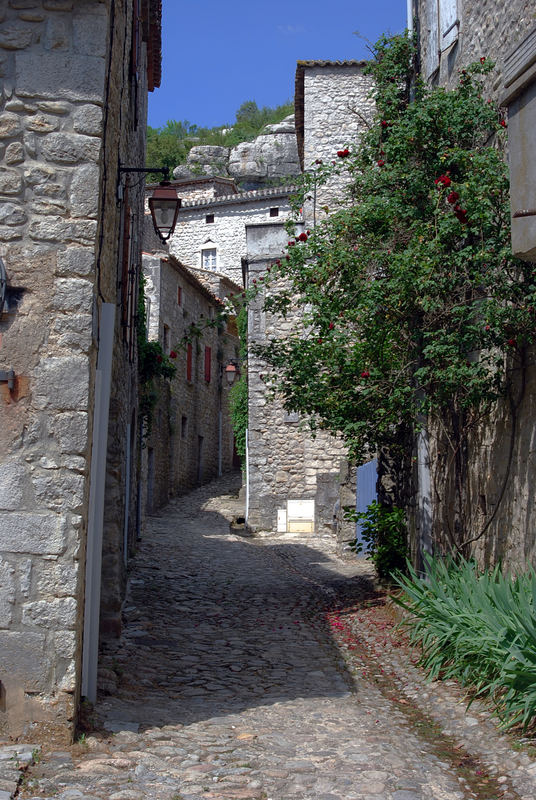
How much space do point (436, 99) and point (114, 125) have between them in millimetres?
3257

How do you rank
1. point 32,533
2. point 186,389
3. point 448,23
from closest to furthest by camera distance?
point 32,533, point 448,23, point 186,389

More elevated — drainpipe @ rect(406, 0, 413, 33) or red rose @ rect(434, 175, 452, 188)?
drainpipe @ rect(406, 0, 413, 33)

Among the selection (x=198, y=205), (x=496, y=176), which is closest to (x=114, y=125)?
(x=496, y=176)

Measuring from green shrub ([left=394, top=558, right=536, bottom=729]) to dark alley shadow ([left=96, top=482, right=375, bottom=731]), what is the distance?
0.71 m

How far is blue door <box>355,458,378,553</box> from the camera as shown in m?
11.6

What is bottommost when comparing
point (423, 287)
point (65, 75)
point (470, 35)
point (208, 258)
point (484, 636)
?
point (484, 636)

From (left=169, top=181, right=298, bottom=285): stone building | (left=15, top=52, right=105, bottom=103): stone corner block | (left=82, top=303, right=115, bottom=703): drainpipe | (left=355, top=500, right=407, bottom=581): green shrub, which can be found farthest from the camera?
(left=169, top=181, right=298, bottom=285): stone building

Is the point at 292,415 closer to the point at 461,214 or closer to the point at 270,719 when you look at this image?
the point at 461,214

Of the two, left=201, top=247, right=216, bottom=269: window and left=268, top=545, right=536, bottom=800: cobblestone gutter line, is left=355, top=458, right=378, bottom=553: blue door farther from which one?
left=201, top=247, right=216, bottom=269: window

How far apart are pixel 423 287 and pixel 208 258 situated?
29390 mm

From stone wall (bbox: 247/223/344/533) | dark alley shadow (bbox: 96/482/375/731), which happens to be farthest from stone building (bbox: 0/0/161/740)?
→ stone wall (bbox: 247/223/344/533)

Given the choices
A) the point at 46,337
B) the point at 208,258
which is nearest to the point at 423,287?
the point at 46,337

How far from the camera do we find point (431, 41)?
9.28 meters

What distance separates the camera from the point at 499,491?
7.03 m
